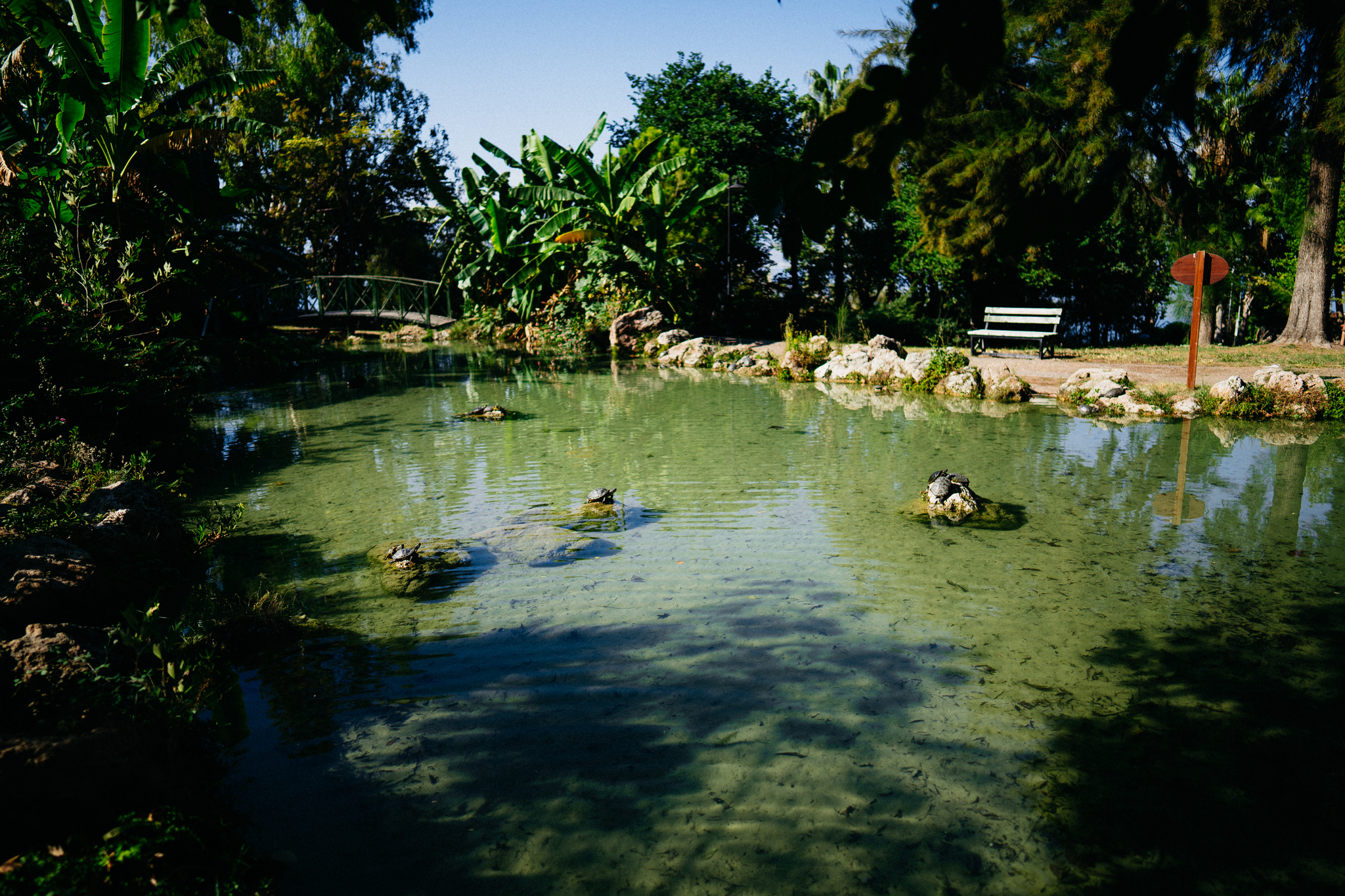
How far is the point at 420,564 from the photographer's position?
5.04 m

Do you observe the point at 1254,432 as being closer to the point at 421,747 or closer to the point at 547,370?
the point at 421,747

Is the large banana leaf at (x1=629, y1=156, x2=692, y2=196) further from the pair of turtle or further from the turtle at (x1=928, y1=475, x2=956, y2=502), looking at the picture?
the turtle at (x1=928, y1=475, x2=956, y2=502)

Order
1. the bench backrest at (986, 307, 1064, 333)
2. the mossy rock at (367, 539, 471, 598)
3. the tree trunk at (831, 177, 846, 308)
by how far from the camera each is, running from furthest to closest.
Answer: the tree trunk at (831, 177, 846, 308)
the bench backrest at (986, 307, 1064, 333)
the mossy rock at (367, 539, 471, 598)

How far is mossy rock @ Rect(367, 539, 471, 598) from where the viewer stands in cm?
480

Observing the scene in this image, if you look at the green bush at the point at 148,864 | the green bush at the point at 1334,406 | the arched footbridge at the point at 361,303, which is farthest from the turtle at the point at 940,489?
the arched footbridge at the point at 361,303

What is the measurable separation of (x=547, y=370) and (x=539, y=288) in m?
5.89

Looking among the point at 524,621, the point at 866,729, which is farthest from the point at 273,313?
the point at 866,729

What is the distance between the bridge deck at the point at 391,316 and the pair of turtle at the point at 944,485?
23.6 m

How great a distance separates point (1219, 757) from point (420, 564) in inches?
169

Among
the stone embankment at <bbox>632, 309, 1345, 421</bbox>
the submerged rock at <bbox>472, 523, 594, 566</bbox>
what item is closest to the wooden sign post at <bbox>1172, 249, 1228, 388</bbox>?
the stone embankment at <bbox>632, 309, 1345, 421</bbox>

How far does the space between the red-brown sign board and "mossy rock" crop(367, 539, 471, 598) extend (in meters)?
9.52

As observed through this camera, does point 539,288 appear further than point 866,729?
Yes

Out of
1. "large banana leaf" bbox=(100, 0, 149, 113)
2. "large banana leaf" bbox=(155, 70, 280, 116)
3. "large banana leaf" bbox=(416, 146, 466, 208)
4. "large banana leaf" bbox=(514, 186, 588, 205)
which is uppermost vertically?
"large banana leaf" bbox=(416, 146, 466, 208)

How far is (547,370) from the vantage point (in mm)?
16812
